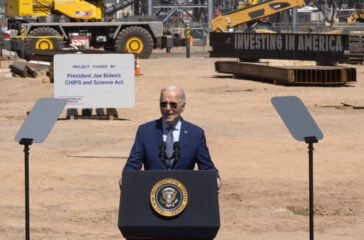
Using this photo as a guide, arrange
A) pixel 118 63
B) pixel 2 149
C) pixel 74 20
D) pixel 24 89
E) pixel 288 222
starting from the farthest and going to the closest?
pixel 74 20
pixel 24 89
pixel 118 63
pixel 2 149
pixel 288 222

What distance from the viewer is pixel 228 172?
1305cm

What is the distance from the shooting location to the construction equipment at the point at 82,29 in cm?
4262

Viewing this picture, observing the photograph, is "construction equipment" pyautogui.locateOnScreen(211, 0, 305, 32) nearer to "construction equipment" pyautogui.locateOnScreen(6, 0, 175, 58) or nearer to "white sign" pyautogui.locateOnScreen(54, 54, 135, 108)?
"construction equipment" pyautogui.locateOnScreen(6, 0, 175, 58)

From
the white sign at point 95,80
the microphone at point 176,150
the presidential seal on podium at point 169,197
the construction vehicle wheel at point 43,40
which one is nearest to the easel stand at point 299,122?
the microphone at point 176,150

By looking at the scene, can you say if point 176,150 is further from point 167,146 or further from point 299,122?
point 299,122

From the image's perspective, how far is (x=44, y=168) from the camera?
524 inches

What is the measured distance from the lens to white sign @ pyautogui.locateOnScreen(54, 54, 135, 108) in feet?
60.5

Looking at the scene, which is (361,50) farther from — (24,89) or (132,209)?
(132,209)

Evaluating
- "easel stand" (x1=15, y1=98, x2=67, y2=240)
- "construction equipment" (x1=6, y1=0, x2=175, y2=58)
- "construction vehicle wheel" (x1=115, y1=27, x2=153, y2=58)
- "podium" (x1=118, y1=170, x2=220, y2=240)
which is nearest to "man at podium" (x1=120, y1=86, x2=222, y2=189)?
"podium" (x1=118, y1=170, x2=220, y2=240)

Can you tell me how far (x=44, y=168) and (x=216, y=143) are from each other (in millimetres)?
3885

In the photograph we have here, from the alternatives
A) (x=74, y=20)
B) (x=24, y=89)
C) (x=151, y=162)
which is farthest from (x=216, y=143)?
(x=74, y=20)

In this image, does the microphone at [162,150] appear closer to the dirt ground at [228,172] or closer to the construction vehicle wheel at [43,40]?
the dirt ground at [228,172]

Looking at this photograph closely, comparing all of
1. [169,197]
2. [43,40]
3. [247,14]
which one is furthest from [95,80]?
[247,14]

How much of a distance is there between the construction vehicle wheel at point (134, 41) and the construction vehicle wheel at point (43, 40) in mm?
3124
